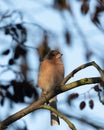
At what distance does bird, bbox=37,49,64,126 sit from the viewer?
476 cm

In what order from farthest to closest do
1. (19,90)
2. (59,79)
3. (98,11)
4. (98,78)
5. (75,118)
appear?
(19,90) → (59,79) → (75,118) → (98,11) → (98,78)

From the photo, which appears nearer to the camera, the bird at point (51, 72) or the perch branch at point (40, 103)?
the perch branch at point (40, 103)

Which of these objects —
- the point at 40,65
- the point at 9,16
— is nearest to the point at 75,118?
the point at 40,65

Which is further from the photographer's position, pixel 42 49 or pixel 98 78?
pixel 42 49

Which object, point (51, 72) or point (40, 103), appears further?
point (51, 72)

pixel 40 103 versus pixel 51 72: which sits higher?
pixel 40 103

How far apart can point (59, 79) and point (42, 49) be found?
41cm

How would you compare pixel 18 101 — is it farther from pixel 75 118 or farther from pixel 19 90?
pixel 75 118

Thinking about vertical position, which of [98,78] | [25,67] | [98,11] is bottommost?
[25,67]

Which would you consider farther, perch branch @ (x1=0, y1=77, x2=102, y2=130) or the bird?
the bird

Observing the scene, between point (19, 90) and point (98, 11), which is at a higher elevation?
point (98, 11)

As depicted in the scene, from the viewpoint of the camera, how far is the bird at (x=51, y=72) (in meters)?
4.76

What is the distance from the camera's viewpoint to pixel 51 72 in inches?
190

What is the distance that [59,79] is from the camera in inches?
187
